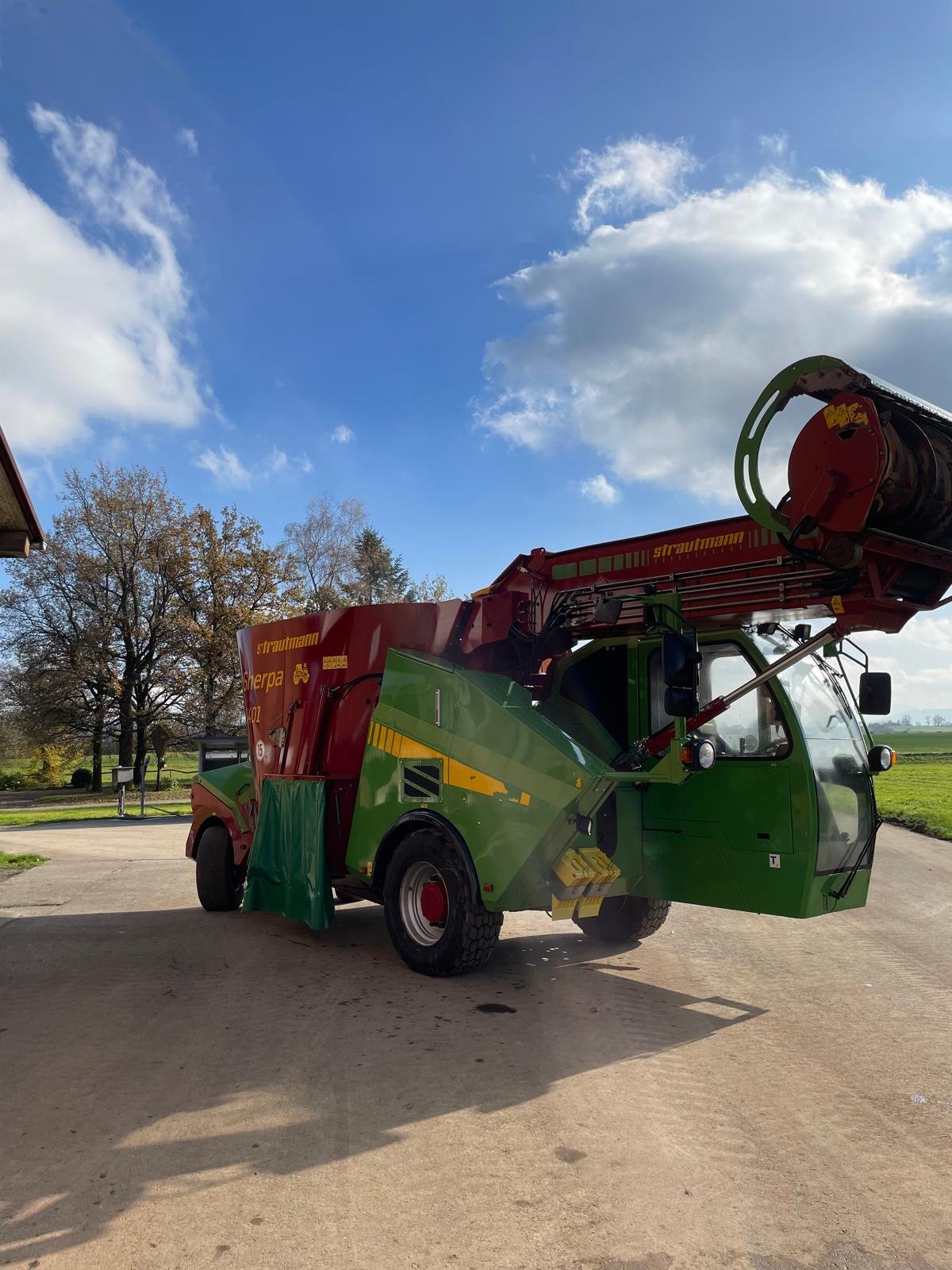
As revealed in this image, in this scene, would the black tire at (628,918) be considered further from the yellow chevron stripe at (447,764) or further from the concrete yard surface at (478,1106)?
the yellow chevron stripe at (447,764)

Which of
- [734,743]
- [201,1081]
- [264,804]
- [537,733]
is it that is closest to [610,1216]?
[201,1081]

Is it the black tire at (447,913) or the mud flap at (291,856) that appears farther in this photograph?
the mud flap at (291,856)

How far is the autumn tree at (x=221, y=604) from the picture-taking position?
34531 mm

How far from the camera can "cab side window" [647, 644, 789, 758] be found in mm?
6207

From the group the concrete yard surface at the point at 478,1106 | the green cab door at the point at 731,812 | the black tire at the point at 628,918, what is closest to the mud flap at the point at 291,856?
the concrete yard surface at the point at 478,1106

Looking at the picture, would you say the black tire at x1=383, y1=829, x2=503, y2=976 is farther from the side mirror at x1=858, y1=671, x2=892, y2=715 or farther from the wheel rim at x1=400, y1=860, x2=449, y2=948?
the side mirror at x1=858, y1=671, x2=892, y2=715

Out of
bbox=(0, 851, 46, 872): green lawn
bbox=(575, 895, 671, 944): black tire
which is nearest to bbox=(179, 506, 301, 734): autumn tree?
bbox=(0, 851, 46, 872): green lawn

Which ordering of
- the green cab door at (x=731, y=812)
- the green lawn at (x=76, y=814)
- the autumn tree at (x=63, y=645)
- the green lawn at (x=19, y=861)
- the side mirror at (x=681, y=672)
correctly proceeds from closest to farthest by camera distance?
the side mirror at (x=681, y=672), the green cab door at (x=731, y=812), the green lawn at (x=19, y=861), the green lawn at (x=76, y=814), the autumn tree at (x=63, y=645)

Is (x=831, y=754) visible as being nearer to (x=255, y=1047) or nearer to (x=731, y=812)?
(x=731, y=812)

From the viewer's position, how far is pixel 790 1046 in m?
5.18

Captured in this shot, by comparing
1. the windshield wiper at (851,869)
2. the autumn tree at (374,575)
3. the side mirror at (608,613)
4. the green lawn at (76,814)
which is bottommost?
the green lawn at (76,814)

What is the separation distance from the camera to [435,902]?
6527mm

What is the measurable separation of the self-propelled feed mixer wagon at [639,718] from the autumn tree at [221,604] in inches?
1084

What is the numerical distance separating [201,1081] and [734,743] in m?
3.94
